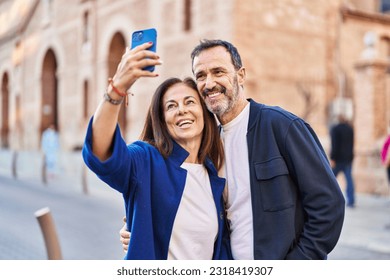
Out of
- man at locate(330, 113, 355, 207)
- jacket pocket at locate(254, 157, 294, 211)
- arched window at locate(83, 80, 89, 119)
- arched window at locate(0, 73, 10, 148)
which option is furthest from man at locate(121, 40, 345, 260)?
arched window at locate(83, 80, 89, 119)

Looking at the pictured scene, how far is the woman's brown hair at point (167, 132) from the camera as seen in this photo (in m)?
1.57

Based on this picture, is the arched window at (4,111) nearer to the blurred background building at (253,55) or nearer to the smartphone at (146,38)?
the blurred background building at (253,55)

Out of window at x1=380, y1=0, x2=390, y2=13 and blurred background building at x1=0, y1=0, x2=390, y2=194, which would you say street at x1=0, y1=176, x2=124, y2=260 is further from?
window at x1=380, y1=0, x2=390, y2=13

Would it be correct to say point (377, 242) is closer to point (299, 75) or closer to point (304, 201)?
point (304, 201)

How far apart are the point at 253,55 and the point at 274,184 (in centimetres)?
851

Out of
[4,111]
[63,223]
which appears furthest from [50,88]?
[63,223]

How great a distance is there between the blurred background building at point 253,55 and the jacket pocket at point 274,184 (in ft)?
19.2

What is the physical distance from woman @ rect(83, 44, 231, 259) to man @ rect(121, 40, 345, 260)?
51mm

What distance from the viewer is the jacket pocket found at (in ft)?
4.93

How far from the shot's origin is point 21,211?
4.86 meters

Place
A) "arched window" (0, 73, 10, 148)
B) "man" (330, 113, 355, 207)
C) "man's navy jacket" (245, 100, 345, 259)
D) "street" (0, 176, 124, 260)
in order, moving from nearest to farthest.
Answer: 1. "man's navy jacket" (245, 100, 345, 259)
2. "street" (0, 176, 124, 260)
3. "arched window" (0, 73, 10, 148)
4. "man" (330, 113, 355, 207)
